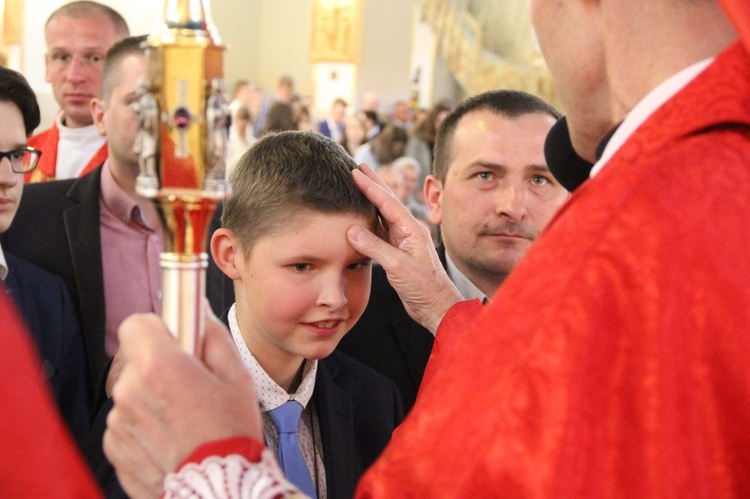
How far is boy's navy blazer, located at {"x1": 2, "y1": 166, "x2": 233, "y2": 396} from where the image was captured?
9.11ft

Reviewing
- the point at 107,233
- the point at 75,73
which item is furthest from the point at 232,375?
the point at 75,73

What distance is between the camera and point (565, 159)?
5.17 ft

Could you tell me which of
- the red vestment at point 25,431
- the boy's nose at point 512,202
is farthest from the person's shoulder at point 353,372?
the red vestment at point 25,431

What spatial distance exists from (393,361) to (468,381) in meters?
1.52

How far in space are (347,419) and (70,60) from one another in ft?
8.08

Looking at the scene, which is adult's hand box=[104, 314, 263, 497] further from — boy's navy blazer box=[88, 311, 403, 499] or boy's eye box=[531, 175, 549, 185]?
boy's eye box=[531, 175, 549, 185]

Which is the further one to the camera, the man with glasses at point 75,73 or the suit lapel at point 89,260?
the man with glasses at point 75,73

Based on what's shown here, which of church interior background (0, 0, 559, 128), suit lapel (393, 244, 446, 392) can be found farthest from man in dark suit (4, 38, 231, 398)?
church interior background (0, 0, 559, 128)

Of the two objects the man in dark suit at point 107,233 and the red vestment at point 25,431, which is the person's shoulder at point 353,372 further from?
the red vestment at point 25,431

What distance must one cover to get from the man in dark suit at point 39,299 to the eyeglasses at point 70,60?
119 cm

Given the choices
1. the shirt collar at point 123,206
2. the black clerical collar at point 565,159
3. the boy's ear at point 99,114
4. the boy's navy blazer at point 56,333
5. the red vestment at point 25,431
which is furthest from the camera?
the boy's ear at point 99,114

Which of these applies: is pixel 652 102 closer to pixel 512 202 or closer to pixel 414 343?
pixel 414 343

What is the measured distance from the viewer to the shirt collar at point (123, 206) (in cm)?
305

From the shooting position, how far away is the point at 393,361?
8.34 ft
